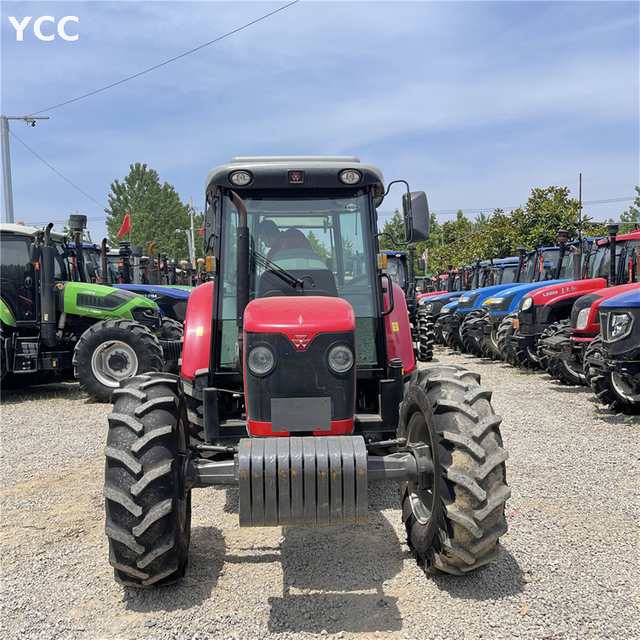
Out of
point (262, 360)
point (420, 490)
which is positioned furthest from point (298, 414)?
point (420, 490)

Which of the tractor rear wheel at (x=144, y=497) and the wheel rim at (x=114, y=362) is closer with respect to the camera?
the tractor rear wheel at (x=144, y=497)

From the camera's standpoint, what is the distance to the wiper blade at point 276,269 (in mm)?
4250

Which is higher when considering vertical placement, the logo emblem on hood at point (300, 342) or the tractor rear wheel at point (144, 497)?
the logo emblem on hood at point (300, 342)

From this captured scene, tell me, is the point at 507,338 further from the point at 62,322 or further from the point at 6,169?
the point at 6,169

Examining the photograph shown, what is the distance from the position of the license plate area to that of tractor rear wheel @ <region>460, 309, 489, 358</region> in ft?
36.3

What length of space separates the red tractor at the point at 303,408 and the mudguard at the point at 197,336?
0.16 metres

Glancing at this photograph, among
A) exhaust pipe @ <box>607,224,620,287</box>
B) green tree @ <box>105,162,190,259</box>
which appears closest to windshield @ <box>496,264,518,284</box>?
exhaust pipe @ <box>607,224,620,287</box>

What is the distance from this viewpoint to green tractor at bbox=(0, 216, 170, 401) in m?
9.36

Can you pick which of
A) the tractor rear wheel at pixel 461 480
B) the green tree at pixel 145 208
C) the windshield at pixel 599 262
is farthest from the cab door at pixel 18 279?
the green tree at pixel 145 208

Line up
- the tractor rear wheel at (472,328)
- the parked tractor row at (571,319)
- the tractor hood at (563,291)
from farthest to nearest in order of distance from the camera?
the tractor rear wheel at (472,328)
the tractor hood at (563,291)
the parked tractor row at (571,319)

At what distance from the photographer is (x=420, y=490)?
3621 millimetres

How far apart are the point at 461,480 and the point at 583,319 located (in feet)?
22.5

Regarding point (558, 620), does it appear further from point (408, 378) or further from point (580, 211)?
point (580, 211)

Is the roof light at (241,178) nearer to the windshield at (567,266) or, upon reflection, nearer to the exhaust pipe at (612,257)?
the exhaust pipe at (612,257)
